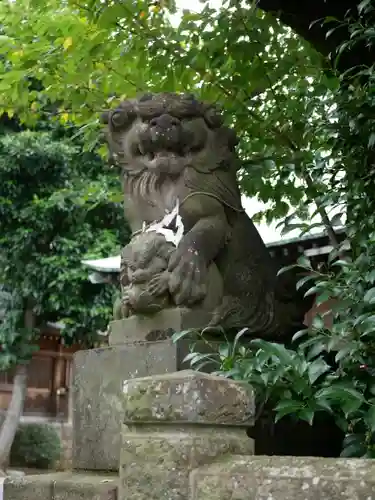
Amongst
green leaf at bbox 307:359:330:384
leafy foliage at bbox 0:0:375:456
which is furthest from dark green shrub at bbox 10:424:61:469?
green leaf at bbox 307:359:330:384

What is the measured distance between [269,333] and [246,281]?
329mm

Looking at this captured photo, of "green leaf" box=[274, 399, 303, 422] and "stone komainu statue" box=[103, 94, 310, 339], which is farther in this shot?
"stone komainu statue" box=[103, 94, 310, 339]

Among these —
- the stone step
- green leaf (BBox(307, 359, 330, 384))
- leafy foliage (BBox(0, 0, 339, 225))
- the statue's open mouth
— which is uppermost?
leafy foliage (BBox(0, 0, 339, 225))

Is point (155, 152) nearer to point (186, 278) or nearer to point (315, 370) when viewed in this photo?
point (186, 278)

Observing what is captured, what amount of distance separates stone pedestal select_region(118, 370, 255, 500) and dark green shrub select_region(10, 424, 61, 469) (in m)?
15.0

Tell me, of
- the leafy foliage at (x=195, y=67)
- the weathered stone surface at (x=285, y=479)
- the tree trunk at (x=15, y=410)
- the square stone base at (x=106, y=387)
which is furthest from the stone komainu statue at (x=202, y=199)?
the tree trunk at (x=15, y=410)

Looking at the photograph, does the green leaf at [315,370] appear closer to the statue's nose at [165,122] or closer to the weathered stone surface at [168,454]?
the weathered stone surface at [168,454]

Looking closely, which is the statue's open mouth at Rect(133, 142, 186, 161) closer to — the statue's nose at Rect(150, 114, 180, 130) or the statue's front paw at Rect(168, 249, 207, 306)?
the statue's nose at Rect(150, 114, 180, 130)

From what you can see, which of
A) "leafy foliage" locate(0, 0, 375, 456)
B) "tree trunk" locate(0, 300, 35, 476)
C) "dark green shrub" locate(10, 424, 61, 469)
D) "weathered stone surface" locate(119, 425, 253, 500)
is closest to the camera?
"weathered stone surface" locate(119, 425, 253, 500)

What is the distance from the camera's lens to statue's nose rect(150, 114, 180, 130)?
159 inches

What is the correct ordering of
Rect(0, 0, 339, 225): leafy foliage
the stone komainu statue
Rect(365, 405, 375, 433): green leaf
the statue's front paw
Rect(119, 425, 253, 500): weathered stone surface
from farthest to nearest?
Rect(0, 0, 339, 225): leafy foliage → the stone komainu statue → the statue's front paw → Rect(365, 405, 375, 433): green leaf → Rect(119, 425, 253, 500): weathered stone surface

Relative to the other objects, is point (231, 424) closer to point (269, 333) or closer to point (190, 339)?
point (190, 339)

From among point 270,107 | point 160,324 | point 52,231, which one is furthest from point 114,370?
point 52,231

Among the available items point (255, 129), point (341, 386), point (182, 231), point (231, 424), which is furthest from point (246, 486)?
point (255, 129)
